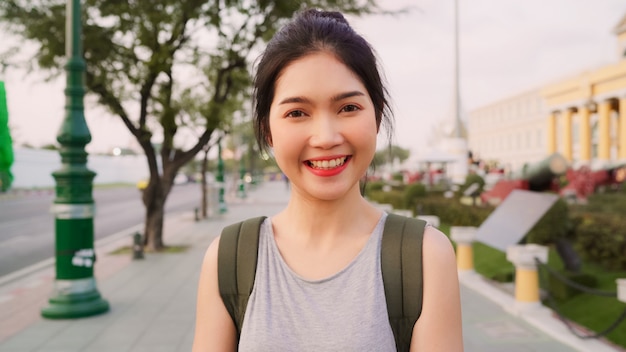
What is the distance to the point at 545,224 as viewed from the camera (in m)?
7.64

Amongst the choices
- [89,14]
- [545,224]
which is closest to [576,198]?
[545,224]

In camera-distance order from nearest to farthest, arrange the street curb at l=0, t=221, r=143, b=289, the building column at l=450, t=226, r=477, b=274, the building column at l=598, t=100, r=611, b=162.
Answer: the building column at l=450, t=226, r=477, b=274 → the street curb at l=0, t=221, r=143, b=289 → the building column at l=598, t=100, r=611, b=162

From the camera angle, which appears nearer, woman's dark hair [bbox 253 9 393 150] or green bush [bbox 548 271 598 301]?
woman's dark hair [bbox 253 9 393 150]

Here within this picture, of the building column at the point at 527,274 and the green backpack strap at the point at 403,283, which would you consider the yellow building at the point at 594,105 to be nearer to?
the building column at the point at 527,274

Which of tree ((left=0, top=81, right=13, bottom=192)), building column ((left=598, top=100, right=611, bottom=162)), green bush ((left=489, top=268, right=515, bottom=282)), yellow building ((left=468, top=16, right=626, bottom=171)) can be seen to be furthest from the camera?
building column ((left=598, top=100, right=611, bottom=162))

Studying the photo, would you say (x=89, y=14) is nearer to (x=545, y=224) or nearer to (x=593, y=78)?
(x=545, y=224)

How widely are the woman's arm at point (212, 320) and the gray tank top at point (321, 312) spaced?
0.30 feet

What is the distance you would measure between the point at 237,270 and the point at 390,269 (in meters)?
0.42

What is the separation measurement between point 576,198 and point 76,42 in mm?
15267

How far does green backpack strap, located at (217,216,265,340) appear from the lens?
4.77 feet

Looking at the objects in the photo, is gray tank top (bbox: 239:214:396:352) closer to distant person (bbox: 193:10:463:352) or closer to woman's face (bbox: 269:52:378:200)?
distant person (bbox: 193:10:463:352)

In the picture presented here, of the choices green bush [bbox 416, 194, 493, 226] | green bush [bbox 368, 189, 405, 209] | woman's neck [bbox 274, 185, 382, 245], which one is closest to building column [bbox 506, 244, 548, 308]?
woman's neck [bbox 274, 185, 382, 245]

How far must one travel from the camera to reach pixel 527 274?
20.3ft

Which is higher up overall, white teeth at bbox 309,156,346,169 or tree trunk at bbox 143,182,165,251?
white teeth at bbox 309,156,346,169
